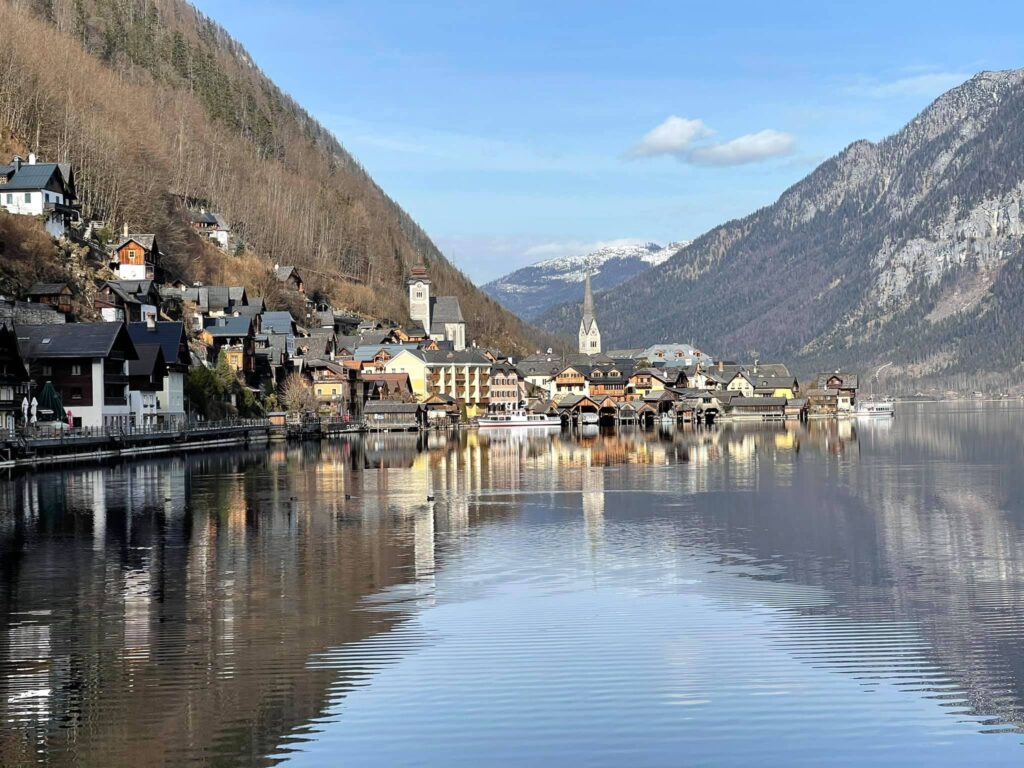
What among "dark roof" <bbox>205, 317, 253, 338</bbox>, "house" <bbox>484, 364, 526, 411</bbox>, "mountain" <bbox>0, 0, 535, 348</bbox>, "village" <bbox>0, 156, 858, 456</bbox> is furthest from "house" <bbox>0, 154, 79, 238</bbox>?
"house" <bbox>484, 364, 526, 411</bbox>

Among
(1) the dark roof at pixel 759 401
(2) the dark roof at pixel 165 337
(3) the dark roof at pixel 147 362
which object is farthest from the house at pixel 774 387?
(3) the dark roof at pixel 147 362

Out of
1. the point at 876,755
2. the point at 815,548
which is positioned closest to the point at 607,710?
the point at 876,755

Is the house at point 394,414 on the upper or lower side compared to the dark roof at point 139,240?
lower

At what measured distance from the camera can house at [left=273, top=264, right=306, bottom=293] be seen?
160 meters

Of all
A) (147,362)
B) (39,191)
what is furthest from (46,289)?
(39,191)

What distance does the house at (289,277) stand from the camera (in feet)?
524

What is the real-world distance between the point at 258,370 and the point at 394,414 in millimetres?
19845

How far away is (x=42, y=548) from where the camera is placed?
112 ft

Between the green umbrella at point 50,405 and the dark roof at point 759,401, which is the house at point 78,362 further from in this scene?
the dark roof at point 759,401

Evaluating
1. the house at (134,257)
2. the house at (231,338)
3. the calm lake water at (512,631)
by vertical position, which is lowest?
the calm lake water at (512,631)

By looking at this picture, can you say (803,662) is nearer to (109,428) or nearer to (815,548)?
(815,548)

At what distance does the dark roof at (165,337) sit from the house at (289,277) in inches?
2634

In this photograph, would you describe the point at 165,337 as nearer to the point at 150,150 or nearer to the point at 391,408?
the point at 391,408

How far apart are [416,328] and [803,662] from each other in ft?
531
